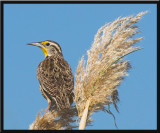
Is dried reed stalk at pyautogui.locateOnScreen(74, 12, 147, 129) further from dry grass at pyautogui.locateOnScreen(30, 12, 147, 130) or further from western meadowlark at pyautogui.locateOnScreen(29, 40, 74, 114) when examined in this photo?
western meadowlark at pyautogui.locateOnScreen(29, 40, 74, 114)

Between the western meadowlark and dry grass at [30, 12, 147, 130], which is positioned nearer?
dry grass at [30, 12, 147, 130]

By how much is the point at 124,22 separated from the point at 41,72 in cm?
232

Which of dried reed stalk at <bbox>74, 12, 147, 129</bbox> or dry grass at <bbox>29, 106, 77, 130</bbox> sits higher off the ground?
dried reed stalk at <bbox>74, 12, 147, 129</bbox>

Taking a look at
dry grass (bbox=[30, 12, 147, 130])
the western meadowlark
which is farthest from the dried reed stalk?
the western meadowlark

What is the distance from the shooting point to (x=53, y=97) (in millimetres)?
6191

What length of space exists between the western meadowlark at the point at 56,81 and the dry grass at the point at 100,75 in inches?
24.4

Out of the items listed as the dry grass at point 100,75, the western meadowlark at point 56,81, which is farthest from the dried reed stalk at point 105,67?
the western meadowlark at point 56,81

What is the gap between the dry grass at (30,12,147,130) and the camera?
4641 mm

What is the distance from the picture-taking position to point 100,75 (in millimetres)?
4832

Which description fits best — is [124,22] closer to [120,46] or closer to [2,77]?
[120,46]

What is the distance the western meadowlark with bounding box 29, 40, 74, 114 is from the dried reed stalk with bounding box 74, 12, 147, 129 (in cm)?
89

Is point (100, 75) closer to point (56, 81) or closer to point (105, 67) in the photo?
point (105, 67)

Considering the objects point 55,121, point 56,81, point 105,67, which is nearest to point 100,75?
point 105,67

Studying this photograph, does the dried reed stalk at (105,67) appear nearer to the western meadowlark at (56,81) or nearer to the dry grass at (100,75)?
the dry grass at (100,75)
